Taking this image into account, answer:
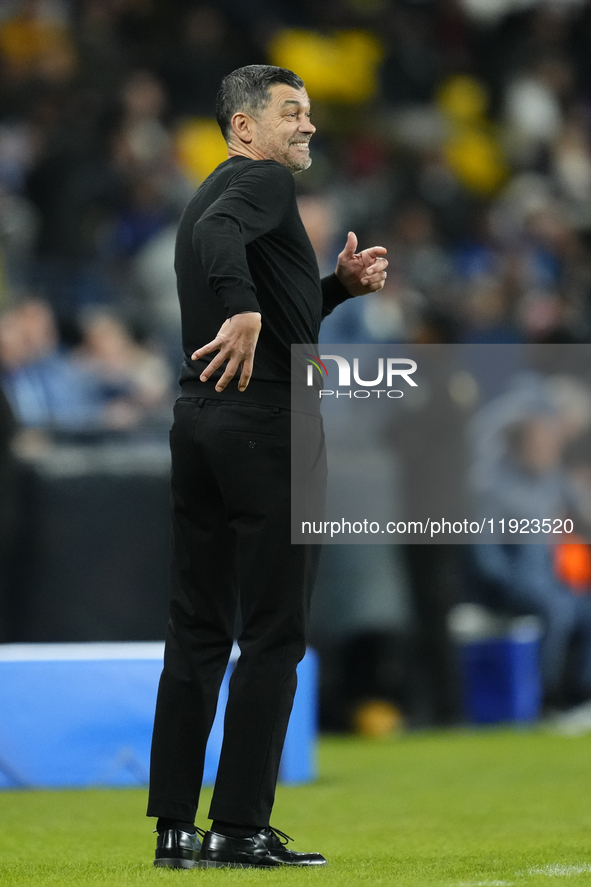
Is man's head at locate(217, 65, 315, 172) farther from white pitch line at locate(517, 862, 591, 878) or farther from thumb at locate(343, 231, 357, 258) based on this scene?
white pitch line at locate(517, 862, 591, 878)

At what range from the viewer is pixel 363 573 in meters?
7.68

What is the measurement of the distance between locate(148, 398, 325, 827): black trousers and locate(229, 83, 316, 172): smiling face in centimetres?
64

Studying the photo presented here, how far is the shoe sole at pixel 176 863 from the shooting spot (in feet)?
11.3

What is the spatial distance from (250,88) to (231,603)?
1275 millimetres

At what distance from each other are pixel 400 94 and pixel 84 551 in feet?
28.2

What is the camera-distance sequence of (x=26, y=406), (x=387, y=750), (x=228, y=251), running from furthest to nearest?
(x=26, y=406), (x=387, y=750), (x=228, y=251)

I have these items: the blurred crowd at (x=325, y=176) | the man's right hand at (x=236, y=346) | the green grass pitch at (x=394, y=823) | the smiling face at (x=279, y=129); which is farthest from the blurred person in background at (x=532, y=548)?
the man's right hand at (x=236, y=346)

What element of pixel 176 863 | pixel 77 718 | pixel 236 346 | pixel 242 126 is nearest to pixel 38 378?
pixel 77 718

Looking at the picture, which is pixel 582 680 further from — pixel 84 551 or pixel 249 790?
pixel 249 790

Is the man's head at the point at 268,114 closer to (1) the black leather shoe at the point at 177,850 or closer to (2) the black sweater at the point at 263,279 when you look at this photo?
(2) the black sweater at the point at 263,279

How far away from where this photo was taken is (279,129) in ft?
11.6

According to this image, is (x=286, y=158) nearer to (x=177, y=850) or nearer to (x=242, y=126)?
(x=242, y=126)

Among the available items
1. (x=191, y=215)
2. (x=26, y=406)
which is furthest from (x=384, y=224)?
(x=191, y=215)

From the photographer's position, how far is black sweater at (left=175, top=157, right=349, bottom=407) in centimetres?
337
